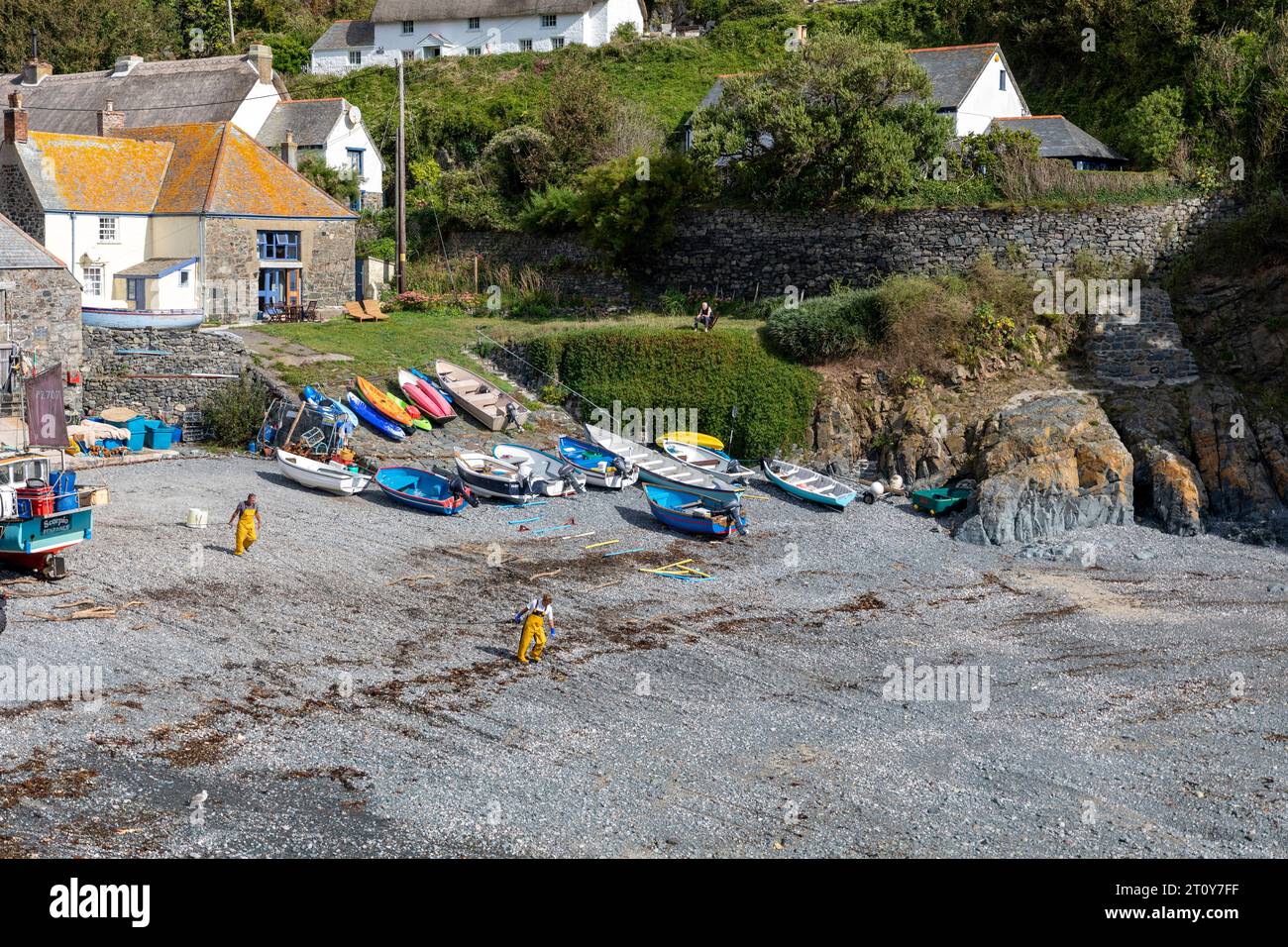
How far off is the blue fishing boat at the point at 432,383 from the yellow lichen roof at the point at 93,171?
33.8 feet

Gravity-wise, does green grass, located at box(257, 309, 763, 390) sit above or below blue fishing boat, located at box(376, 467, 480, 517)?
above

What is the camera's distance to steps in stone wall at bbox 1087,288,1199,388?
Answer: 32.9 meters

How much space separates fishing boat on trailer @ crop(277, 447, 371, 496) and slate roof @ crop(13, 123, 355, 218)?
40.4 ft

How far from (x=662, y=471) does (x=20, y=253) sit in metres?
15.4

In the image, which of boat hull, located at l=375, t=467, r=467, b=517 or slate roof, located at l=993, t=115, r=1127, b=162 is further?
slate roof, located at l=993, t=115, r=1127, b=162

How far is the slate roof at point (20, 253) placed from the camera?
1201 inches

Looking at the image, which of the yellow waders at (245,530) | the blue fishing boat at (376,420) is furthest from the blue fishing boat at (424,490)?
the yellow waders at (245,530)

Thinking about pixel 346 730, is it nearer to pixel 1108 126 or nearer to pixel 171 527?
pixel 171 527

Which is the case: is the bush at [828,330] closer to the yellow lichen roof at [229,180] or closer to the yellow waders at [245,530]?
the yellow lichen roof at [229,180]

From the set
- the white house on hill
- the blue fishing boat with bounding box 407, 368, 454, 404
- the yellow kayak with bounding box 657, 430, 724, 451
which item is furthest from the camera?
the white house on hill

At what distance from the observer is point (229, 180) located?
38.9 metres

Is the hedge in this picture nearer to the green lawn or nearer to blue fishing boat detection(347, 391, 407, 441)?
the green lawn

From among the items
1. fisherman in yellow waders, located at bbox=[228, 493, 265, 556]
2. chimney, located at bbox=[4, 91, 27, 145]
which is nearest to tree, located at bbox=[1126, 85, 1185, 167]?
fisherman in yellow waders, located at bbox=[228, 493, 265, 556]

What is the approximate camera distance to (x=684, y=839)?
15211 mm
